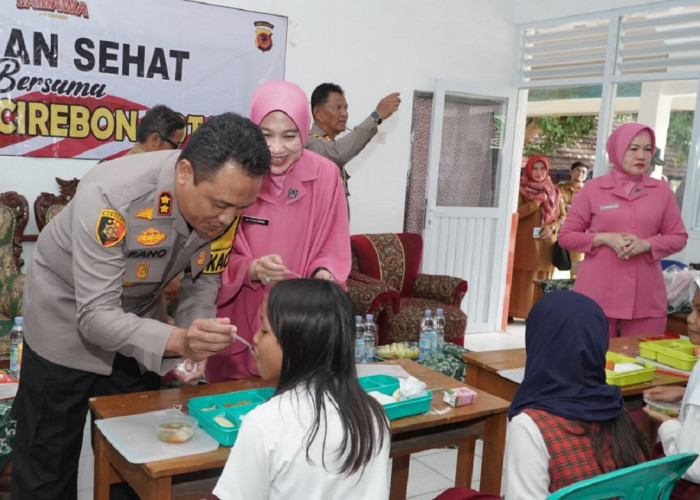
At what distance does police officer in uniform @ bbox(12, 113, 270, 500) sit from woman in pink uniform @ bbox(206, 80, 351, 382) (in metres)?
0.23

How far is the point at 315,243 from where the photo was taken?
7.48 ft

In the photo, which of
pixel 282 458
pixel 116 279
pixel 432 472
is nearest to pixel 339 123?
pixel 432 472

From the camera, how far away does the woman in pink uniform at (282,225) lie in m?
2.16

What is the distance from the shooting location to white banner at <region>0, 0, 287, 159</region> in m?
4.21

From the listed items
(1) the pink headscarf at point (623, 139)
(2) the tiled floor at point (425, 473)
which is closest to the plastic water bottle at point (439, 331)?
(2) the tiled floor at point (425, 473)

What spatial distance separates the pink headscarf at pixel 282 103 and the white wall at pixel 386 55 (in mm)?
2908

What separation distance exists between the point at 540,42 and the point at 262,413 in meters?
5.67

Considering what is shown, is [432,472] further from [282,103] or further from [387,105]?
[387,105]

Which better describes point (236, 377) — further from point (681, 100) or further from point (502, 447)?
point (681, 100)

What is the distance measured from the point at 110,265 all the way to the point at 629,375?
1.80 meters

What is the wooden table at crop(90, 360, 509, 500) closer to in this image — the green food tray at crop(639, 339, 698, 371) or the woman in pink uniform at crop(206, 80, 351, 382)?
the woman in pink uniform at crop(206, 80, 351, 382)

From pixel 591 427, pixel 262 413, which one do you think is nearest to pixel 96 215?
pixel 262 413

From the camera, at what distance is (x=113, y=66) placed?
4.47m

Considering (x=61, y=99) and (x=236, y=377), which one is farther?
Result: (x=61, y=99)
